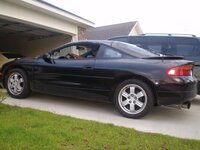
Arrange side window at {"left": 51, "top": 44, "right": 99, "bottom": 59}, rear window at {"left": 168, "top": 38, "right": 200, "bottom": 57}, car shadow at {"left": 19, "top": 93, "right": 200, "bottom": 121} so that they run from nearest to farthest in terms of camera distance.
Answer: car shadow at {"left": 19, "top": 93, "right": 200, "bottom": 121} < side window at {"left": 51, "top": 44, "right": 99, "bottom": 59} < rear window at {"left": 168, "top": 38, "right": 200, "bottom": 57}

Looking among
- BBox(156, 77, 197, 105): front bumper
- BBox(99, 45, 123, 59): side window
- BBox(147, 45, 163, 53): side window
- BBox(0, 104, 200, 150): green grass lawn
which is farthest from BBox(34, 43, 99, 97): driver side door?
BBox(147, 45, 163, 53): side window

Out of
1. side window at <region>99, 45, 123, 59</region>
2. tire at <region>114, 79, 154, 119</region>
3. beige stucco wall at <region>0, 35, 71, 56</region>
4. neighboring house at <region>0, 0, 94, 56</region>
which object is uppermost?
neighboring house at <region>0, 0, 94, 56</region>

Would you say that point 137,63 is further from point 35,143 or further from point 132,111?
point 35,143

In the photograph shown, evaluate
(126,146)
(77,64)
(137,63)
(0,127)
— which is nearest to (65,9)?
(77,64)

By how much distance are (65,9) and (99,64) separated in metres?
5.36

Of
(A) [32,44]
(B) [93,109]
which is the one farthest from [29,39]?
(B) [93,109]

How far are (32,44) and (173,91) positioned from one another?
11.5 meters

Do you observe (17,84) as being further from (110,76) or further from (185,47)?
(185,47)

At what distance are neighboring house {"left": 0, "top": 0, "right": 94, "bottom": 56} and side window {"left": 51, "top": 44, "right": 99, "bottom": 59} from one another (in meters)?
2.67

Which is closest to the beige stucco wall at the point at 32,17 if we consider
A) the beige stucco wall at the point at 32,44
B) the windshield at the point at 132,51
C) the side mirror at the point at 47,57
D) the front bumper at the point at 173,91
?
the beige stucco wall at the point at 32,44

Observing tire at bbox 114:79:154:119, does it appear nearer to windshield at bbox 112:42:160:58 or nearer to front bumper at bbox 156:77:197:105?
front bumper at bbox 156:77:197:105

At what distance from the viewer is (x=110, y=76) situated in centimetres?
571

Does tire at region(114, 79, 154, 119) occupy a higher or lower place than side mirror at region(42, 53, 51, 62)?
lower

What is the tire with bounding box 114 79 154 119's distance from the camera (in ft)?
17.6
